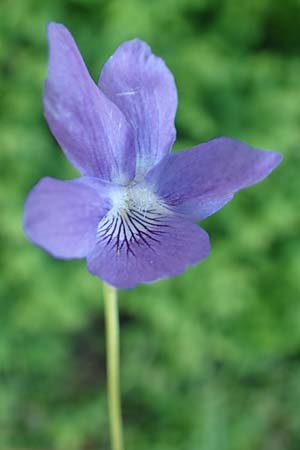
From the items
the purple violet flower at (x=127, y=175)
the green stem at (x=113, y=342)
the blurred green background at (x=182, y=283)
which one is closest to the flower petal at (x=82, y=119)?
the purple violet flower at (x=127, y=175)

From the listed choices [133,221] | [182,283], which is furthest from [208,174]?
[182,283]

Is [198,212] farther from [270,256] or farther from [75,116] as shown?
[270,256]

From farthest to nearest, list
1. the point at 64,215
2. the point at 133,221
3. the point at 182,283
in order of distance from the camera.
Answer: the point at 182,283, the point at 133,221, the point at 64,215

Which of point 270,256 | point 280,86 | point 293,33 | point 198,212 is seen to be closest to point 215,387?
point 270,256

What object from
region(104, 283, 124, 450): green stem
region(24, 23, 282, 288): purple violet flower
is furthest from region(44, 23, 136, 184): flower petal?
region(104, 283, 124, 450): green stem

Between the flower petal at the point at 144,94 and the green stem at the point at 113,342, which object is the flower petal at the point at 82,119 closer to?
the flower petal at the point at 144,94

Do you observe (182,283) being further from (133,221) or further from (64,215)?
(64,215)

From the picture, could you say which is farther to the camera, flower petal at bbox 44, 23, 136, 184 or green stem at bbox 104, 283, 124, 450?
green stem at bbox 104, 283, 124, 450

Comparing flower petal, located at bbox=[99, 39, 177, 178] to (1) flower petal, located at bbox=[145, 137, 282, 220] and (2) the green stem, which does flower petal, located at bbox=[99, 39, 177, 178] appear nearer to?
(1) flower petal, located at bbox=[145, 137, 282, 220]
